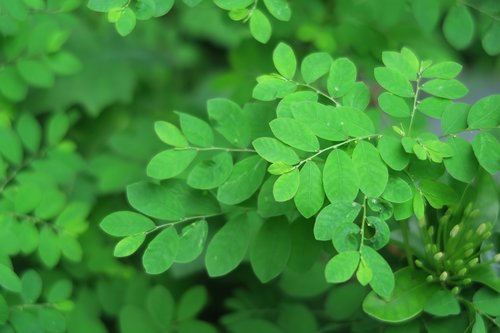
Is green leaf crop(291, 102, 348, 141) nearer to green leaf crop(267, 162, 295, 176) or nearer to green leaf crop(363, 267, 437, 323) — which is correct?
green leaf crop(267, 162, 295, 176)

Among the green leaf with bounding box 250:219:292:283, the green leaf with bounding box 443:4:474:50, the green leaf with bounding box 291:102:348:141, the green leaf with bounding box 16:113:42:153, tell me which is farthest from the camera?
the green leaf with bounding box 16:113:42:153

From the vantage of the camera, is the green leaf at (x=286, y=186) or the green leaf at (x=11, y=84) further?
the green leaf at (x=11, y=84)

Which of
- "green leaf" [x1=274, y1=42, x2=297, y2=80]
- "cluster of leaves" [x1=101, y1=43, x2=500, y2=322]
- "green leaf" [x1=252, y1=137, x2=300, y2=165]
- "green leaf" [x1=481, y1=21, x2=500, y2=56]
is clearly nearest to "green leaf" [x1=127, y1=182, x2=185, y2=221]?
"cluster of leaves" [x1=101, y1=43, x2=500, y2=322]

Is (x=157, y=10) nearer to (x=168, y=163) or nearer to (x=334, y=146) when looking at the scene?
(x=168, y=163)

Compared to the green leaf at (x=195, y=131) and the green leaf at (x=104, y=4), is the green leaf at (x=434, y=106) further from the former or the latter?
the green leaf at (x=104, y=4)

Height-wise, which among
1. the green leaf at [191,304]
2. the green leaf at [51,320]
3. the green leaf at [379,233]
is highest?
the green leaf at [379,233]

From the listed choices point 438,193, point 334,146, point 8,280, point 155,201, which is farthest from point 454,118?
point 8,280

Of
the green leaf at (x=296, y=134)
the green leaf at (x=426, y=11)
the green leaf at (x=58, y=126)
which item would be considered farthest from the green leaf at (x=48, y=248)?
the green leaf at (x=426, y=11)
